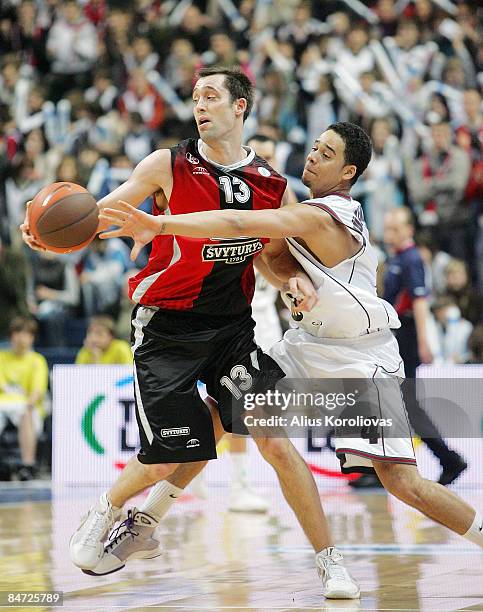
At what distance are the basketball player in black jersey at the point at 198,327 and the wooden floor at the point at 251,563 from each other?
10.1 inches

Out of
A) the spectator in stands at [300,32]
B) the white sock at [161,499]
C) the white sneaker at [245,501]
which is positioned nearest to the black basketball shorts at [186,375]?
the white sock at [161,499]

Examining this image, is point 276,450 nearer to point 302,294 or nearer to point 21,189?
point 302,294

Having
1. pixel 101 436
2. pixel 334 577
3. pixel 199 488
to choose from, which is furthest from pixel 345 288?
pixel 101 436

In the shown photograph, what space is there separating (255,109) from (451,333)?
4.05 meters

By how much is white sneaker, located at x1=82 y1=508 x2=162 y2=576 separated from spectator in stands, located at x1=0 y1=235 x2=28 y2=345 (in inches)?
272

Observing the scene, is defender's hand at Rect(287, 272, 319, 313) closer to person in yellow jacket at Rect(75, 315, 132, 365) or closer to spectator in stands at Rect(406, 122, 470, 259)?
person in yellow jacket at Rect(75, 315, 132, 365)

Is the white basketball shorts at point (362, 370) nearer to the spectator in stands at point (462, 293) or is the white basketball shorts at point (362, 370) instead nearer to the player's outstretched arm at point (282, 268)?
the player's outstretched arm at point (282, 268)

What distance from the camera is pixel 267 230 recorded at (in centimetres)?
468

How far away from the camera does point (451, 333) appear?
36.1ft

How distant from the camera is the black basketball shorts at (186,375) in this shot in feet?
16.6

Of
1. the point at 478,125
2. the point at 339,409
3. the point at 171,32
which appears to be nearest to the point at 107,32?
the point at 171,32

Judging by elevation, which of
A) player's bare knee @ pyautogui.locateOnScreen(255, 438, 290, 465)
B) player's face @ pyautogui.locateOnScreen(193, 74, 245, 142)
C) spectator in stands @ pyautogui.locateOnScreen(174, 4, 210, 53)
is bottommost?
player's bare knee @ pyautogui.locateOnScreen(255, 438, 290, 465)

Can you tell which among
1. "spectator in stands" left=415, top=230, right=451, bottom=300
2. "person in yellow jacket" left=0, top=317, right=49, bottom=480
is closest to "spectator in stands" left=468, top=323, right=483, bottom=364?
"spectator in stands" left=415, top=230, right=451, bottom=300

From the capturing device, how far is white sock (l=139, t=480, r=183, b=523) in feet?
17.6
